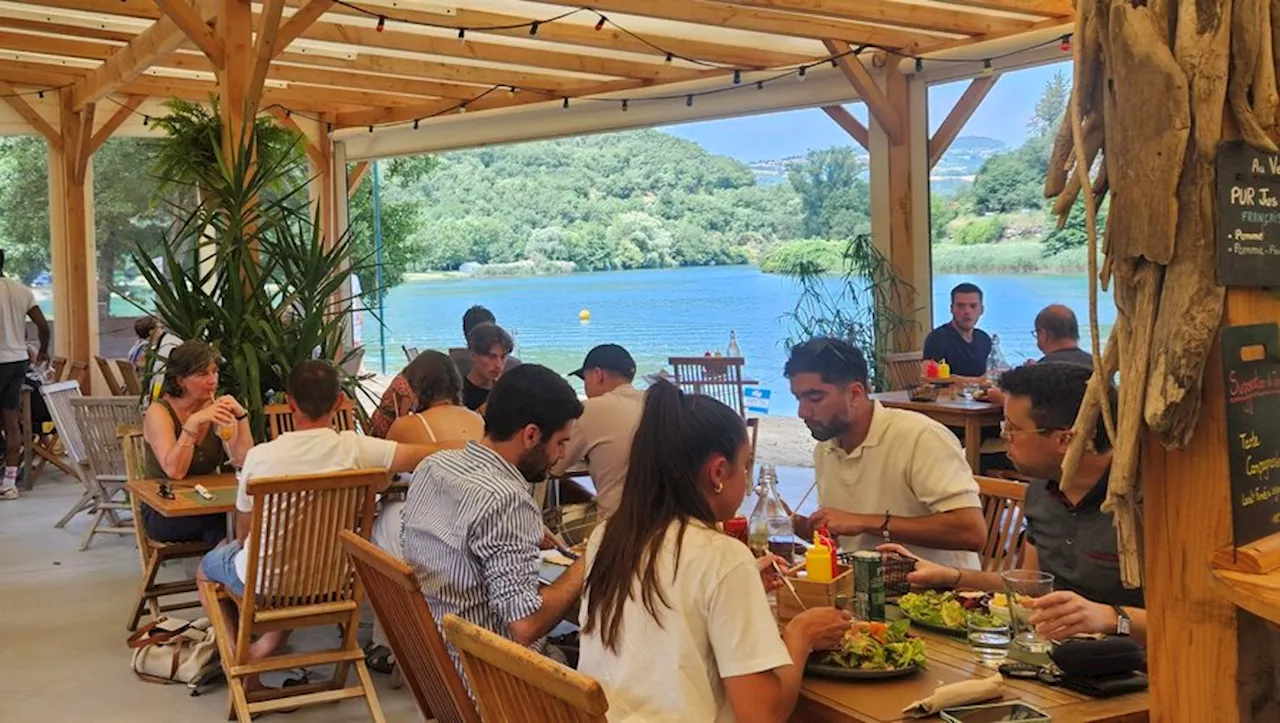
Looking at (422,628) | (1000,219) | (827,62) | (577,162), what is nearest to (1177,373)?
(422,628)

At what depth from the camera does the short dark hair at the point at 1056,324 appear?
6055 mm

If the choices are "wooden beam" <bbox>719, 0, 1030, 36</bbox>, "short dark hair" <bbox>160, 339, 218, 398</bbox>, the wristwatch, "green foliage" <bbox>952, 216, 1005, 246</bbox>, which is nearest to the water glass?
the wristwatch

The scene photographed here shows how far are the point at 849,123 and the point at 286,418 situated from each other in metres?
5.63

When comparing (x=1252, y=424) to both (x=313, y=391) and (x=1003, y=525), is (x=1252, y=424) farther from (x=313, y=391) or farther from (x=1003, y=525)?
(x=313, y=391)

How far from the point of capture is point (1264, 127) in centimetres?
148

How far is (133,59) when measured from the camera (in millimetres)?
8852

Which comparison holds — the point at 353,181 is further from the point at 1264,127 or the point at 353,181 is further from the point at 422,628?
the point at 1264,127

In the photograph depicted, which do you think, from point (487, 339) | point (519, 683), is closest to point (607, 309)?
point (487, 339)

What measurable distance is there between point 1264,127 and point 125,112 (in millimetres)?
11207

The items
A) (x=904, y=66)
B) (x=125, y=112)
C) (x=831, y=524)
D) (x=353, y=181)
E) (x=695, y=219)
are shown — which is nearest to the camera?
(x=831, y=524)

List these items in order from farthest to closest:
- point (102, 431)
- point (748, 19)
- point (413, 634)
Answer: point (748, 19), point (102, 431), point (413, 634)

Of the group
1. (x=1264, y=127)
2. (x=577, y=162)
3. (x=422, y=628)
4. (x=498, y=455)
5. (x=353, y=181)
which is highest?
(x=577, y=162)

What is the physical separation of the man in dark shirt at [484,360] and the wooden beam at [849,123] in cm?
471

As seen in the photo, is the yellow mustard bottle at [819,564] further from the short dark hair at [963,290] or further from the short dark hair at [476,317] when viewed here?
the short dark hair at [963,290]
